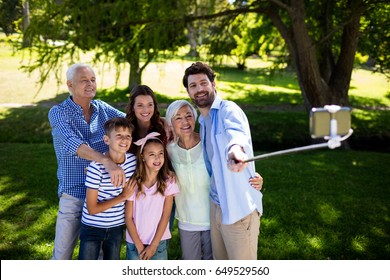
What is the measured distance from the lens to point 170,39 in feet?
31.6

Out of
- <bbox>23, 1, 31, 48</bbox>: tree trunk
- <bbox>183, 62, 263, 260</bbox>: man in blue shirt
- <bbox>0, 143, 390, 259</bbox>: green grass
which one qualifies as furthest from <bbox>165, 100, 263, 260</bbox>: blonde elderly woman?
<bbox>23, 1, 31, 48</bbox>: tree trunk

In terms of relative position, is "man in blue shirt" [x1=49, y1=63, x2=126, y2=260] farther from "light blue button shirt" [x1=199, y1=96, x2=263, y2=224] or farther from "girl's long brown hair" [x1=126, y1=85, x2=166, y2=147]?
"light blue button shirt" [x1=199, y1=96, x2=263, y2=224]

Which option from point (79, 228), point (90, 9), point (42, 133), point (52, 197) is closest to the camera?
point (79, 228)

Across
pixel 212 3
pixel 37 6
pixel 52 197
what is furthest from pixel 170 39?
pixel 52 197

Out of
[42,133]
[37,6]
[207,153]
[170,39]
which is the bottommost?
[42,133]

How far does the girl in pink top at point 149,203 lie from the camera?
9.80ft

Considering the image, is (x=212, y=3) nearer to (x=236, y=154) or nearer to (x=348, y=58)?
(x=348, y=58)

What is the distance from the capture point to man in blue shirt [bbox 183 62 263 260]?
8.86 ft

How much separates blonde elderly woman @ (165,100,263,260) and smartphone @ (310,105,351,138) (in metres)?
1.31

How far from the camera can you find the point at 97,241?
2990mm

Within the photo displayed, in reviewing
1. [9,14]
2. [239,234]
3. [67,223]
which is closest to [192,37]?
[9,14]

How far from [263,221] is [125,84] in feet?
41.5

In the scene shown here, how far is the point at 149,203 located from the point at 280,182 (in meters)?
4.37

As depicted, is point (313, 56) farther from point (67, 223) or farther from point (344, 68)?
point (67, 223)
